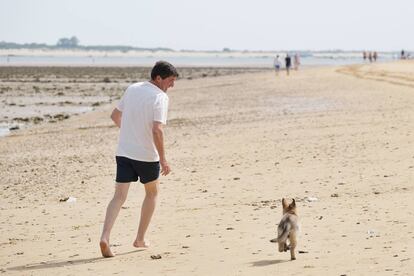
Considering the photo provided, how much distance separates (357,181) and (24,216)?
13.7 ft

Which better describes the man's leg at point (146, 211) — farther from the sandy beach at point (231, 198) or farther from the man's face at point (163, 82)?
the man's face at point (163, 82)

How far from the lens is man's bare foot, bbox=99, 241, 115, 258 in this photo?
25.3ft

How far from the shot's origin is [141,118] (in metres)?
7.72

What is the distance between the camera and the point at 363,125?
17.5 m

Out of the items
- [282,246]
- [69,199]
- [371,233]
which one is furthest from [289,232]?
[69,199]

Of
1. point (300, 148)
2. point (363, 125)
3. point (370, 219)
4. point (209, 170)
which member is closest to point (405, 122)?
point (363, 125)

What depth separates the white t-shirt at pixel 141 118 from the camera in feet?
25.2

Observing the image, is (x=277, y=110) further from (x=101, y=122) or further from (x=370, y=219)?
(x=370, y=219)

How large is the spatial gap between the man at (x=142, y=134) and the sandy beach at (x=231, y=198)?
2.24 ft

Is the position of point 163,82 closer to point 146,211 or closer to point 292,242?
point 146,211

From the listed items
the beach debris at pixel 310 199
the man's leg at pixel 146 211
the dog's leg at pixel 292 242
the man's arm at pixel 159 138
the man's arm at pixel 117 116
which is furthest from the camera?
the beach debris at pixel 310 199

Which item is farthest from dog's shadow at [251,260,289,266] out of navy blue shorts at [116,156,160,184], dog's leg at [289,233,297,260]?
navy blue shorts at [116,156,160,184]

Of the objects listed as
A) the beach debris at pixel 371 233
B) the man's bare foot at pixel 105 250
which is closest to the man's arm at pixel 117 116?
the man's bare foot at pixel 105 250

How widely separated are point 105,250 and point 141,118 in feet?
4.06
